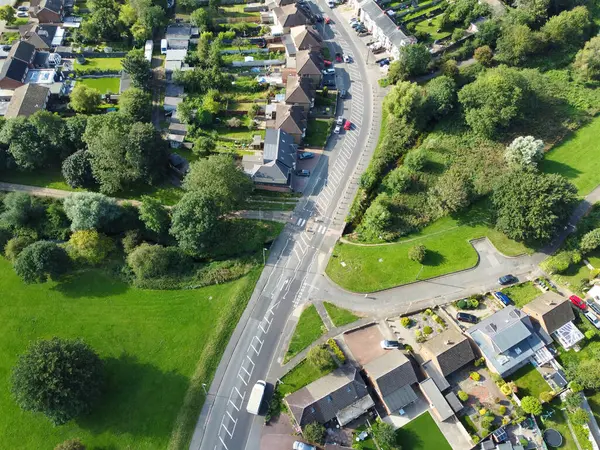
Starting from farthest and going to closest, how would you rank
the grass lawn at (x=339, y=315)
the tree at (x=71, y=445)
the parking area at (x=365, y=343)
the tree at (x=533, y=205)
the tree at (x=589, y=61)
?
the tree at (x=589, y=61) → the tree at (x=533, y=205) → the grass lawn at (x=339, y=315) → the parking area at (x=365, y=343) → the tree at (x=71, y=445)

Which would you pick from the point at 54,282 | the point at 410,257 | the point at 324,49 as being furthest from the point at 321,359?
the point at 324,49

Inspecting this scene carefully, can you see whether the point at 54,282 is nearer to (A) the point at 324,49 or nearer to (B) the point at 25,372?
(B) the point at 25,372

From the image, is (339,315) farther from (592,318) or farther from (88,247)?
(88,247)

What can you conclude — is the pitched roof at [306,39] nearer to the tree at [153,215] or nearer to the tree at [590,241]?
the tree at [153,215]

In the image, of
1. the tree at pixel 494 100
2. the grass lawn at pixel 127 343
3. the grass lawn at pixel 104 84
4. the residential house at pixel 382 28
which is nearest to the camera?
the grass lawn at pixel 127 343

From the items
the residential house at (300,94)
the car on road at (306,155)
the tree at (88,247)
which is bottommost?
the tree at (88,247)

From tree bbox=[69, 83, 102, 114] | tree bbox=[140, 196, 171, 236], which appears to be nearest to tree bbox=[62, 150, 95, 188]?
tree bbox=[140, 196, 171, 236]

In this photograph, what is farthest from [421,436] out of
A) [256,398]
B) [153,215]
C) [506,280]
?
[153,215]

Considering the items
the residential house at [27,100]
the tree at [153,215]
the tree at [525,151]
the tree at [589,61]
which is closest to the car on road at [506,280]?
the tree at [525,151]
